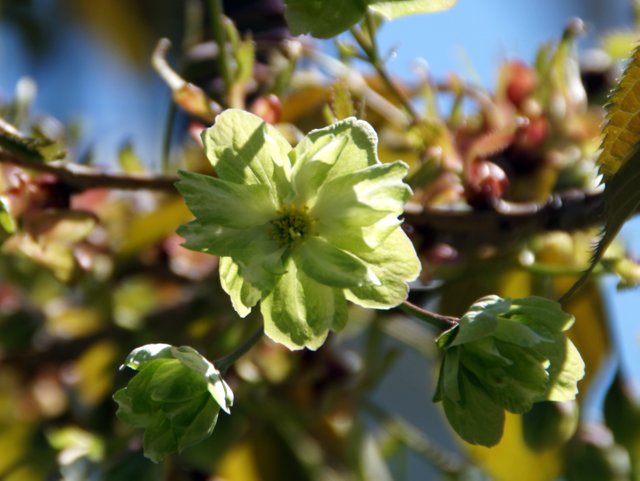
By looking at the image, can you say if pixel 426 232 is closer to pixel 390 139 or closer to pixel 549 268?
pixel 549 268

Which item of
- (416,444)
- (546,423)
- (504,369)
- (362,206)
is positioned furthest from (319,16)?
(416,444)

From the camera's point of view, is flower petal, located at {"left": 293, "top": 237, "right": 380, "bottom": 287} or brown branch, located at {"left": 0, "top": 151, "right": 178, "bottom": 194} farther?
brown branch, located at {"left": 0, "top": 151, "right": 178, "bottom": 194}

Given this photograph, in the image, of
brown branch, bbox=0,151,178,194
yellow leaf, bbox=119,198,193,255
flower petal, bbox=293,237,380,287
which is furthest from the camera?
yellow leaf, bbox=119,198,193,255

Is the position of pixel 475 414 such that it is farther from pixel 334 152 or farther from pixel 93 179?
pixel 93 179

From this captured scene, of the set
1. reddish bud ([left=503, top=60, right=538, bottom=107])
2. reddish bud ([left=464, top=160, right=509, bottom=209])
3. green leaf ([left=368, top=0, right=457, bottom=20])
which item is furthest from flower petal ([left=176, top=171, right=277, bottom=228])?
reddish bud ([left=503, top=60, right=538, bottom=107])

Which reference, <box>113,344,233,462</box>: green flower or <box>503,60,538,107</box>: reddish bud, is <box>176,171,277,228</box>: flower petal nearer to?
<box>113,344,233,462</box>: green flower

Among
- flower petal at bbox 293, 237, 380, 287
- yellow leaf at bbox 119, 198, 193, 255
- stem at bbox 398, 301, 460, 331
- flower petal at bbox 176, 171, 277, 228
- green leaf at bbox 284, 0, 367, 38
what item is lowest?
yellow leaf at bbox 119, 198, 193, 255

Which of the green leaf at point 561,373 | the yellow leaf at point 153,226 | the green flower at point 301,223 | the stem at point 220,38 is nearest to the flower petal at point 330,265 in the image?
the green flower at point 301,223
